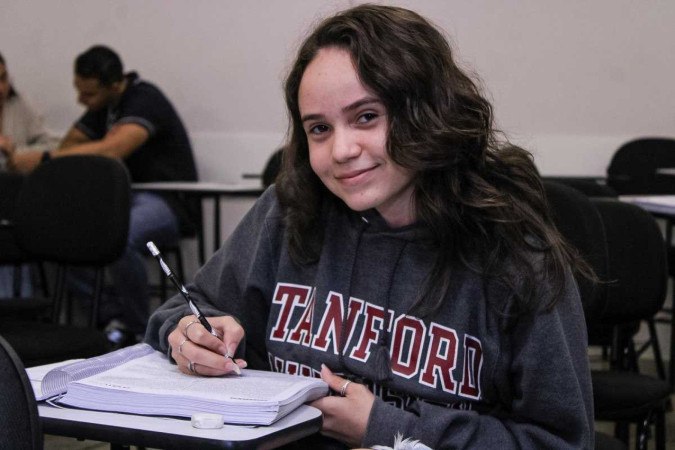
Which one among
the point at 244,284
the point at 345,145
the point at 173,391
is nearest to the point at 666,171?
the point at 244,284

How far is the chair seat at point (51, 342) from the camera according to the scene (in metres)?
2.56

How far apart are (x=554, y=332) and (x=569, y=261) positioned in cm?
13

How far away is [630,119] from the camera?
495 cm

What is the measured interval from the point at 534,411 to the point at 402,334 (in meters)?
0.21

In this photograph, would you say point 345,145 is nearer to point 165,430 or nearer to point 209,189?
point 165,430

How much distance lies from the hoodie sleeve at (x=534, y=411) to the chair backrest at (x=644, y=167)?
11.8 feet

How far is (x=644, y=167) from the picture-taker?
4746 millimetres

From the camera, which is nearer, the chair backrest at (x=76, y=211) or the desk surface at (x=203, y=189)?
the chair backrest at (x=76, y=211)

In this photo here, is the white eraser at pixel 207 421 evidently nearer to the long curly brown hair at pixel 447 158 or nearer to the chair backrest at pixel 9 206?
the long curly brown hair at pixel 447 158

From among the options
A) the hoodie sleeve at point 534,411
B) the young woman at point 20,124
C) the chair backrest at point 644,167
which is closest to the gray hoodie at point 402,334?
the hoodie sleeve at point 534,411

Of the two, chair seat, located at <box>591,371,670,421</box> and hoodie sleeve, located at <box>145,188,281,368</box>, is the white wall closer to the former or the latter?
chair seat, located at <box>591,371,670,421</box>

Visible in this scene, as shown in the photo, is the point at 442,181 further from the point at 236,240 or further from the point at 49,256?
the point at 49,256

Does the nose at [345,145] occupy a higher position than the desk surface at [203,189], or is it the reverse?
the nose at [345,145]

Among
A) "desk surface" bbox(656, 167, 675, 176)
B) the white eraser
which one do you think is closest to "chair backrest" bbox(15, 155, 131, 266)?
the white eraser
